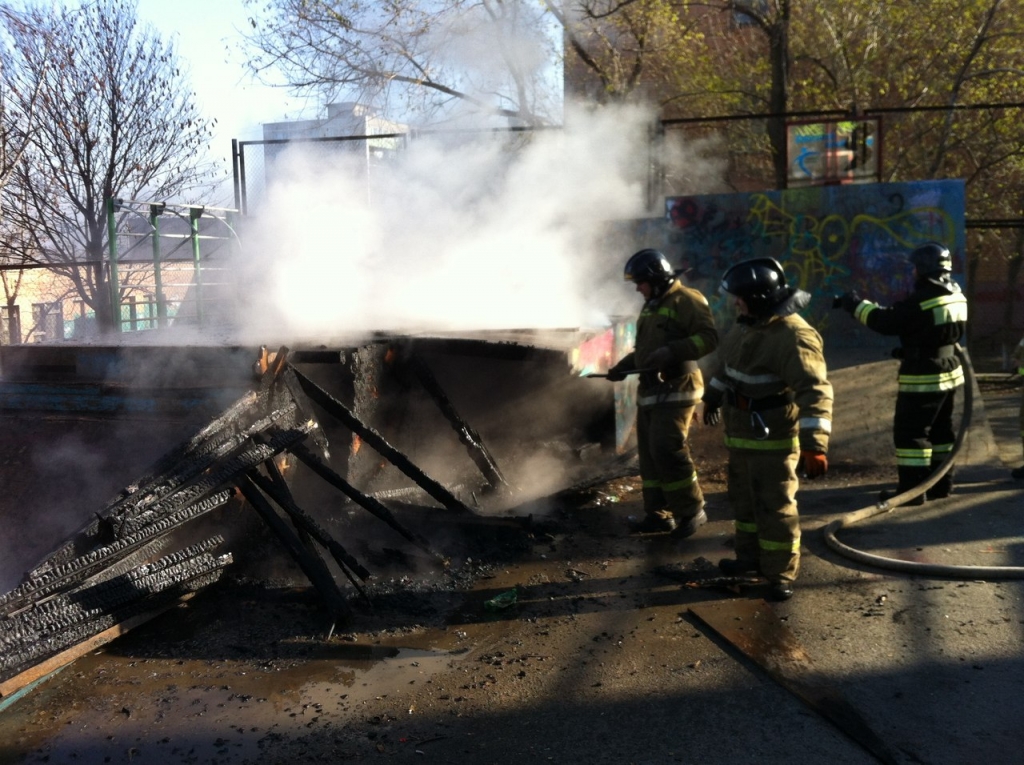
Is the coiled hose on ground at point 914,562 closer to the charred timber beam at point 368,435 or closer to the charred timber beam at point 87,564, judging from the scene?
the charred timber beam at point 368,435

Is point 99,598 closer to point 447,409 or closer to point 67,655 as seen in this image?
point 67,655

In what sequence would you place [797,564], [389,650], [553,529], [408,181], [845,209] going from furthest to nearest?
[408,181], [845,209], [553,529], [797,564], [389,650]

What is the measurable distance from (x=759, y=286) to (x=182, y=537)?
3.12 metres

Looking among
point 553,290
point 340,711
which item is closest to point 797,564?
point 340,711

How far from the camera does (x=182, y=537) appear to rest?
4.32 meters

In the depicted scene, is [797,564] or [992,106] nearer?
[797,564]

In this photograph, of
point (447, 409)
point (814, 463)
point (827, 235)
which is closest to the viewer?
point (814, 463)

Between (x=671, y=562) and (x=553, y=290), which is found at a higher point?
(x=553, y=290)

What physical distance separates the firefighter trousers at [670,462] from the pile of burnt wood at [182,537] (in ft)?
4.29

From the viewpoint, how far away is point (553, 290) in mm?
9125

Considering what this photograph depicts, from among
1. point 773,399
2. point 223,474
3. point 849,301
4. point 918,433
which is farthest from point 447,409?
point 918,433

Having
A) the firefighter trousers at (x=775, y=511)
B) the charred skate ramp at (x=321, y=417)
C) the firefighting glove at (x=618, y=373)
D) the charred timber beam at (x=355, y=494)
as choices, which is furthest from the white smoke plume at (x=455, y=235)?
the firefighter trousers at (x=775, y=511)

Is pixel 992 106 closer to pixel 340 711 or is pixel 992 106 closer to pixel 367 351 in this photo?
pixel 367 351

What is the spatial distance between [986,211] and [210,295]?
12069mm
